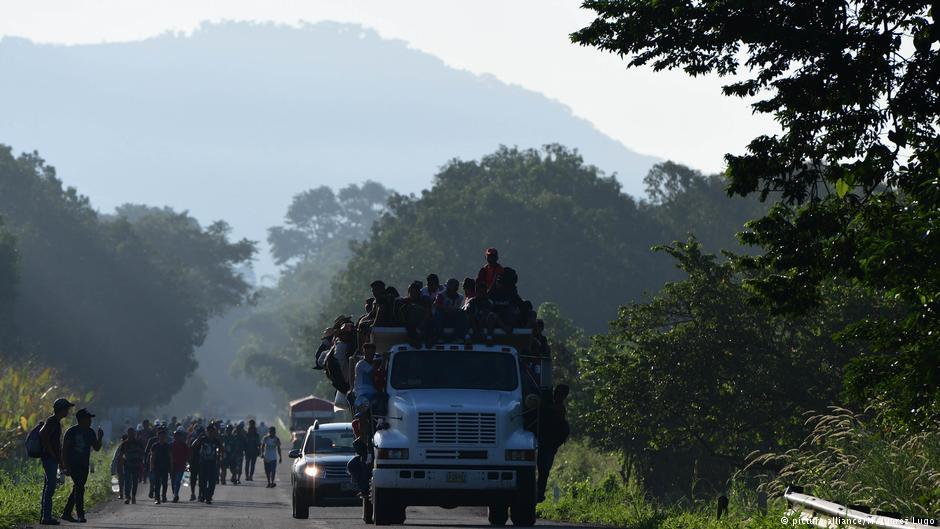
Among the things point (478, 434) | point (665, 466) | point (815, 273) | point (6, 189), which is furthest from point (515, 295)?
point (6, 189)

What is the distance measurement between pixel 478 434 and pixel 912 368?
7106mm

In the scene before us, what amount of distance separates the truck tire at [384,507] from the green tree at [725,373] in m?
7.57

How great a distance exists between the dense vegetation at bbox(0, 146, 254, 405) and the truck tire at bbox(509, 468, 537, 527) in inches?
2214

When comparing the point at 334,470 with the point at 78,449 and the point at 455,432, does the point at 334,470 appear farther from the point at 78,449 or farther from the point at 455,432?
the point at 455,432

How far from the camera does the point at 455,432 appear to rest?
20.0m

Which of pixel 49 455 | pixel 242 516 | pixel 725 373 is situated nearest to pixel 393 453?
pixel 49 455

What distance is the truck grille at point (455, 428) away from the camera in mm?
19969

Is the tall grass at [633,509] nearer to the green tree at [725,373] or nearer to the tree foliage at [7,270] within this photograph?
the green tree at [725,373]

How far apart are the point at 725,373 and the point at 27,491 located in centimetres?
1232

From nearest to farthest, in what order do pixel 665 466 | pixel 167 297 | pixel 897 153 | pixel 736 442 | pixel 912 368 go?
pixel 912 368, pixel 897 153, pixel 736 442, pixel 665 466, pixel 167 297

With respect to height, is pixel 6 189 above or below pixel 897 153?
above

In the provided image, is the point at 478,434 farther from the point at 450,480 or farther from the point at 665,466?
the point at 665,466

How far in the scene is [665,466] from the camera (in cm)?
3244

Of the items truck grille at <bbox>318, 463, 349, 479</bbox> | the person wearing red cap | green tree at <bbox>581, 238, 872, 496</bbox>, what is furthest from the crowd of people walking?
green tree at <bbox>581, 238, 872, 496</bbox>
